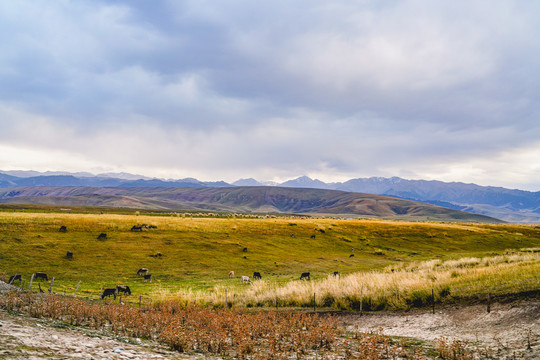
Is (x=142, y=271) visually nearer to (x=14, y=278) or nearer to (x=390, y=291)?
(x=14, y=278)

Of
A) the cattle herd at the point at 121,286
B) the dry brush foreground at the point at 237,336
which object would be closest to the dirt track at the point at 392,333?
the dry brush foreground at the point at 237,336

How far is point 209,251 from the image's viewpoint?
178 feet

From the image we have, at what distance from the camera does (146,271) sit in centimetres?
4034

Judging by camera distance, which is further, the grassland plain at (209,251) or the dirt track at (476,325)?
the grassland plain at (209,251)

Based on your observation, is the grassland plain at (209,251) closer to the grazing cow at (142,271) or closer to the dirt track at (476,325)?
the grazing cow at (142,271)

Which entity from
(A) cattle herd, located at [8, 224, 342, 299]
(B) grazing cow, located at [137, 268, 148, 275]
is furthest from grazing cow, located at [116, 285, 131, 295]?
(B) grazing cow, located at [137, 268, 148, 275]

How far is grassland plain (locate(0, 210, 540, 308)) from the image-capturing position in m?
35.9

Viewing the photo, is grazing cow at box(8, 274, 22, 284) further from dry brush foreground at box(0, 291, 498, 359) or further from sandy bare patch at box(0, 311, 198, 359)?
sandy bare patch at box(0, 311, 198, 359)

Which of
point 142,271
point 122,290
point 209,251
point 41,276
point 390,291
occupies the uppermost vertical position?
point 390,291

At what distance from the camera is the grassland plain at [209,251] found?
35.9m

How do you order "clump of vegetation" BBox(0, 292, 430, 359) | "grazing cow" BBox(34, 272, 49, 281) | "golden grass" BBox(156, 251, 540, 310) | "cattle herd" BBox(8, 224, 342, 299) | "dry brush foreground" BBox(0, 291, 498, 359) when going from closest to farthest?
"dry brush foreground" BBox(0, 291, 498, 359)
"clump of vegetation" BBox(0, 292, 430, 359)
"golden grass" BBox(156, 251, 540, 310)
"cattle herd" BBox(8, 224, 342, 299)
"grazing cow" BBox(34, 272, 49, 281)

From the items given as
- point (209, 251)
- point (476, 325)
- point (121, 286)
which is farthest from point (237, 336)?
point (209, 251)

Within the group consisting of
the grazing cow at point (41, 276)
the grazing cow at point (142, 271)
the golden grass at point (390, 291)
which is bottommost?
the grazing cow at point (142, 271)

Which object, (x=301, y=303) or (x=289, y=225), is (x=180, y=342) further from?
(x=289, y=225)
